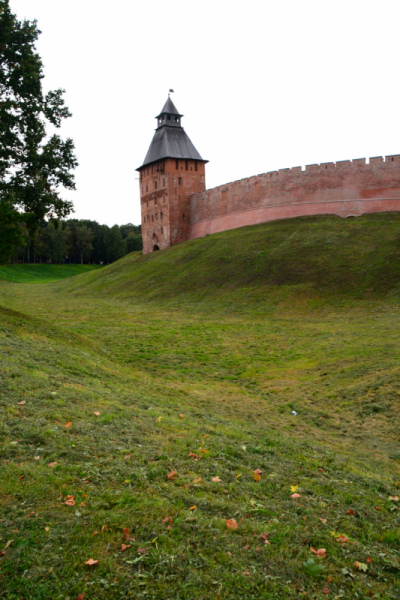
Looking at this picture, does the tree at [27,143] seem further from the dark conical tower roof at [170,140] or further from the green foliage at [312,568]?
the dark conical tower roof at [170,140]

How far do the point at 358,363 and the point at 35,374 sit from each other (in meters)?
8.11

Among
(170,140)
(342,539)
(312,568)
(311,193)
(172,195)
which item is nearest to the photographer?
(312,568)

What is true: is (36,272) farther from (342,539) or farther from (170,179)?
(342,539)

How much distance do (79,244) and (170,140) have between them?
38.2m

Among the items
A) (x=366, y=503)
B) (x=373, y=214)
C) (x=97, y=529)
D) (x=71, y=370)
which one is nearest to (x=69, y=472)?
(x=97, y=529)

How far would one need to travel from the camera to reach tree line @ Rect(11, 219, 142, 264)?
74.2 metres

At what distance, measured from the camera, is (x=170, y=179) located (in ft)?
149

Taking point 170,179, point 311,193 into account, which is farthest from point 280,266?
point 170,179

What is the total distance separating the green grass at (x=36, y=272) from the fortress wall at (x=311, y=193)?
27968 millimetres

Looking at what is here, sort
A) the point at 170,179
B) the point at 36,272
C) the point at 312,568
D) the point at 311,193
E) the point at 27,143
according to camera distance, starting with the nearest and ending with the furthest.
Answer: the point at 312,568, the point at 27,143, the point at 311,193, the point at 170,179, the point at 36,272

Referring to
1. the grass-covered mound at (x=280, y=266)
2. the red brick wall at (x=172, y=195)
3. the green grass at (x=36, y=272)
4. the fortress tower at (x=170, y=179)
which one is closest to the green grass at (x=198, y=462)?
the grass-covered mound at (x=280, y=266)

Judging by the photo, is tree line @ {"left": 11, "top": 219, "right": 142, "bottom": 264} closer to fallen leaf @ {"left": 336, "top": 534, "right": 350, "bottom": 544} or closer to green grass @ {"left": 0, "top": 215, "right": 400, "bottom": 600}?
green grass @ {"left": 0, "top": 215, "right": 400, "bottom": 600}

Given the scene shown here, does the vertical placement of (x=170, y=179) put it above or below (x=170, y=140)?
below

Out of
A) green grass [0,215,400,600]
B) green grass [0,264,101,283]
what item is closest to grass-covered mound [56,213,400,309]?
green grass [0,215,400,600]
